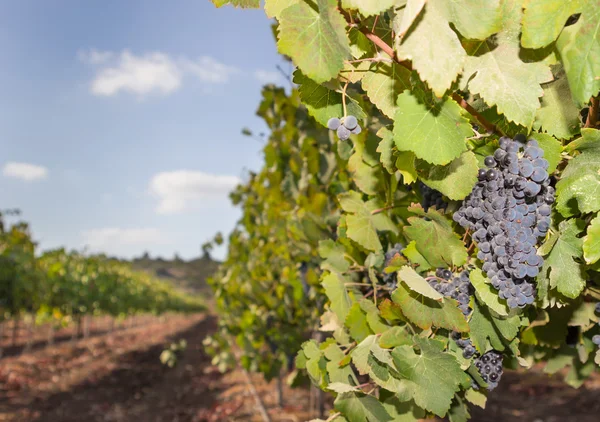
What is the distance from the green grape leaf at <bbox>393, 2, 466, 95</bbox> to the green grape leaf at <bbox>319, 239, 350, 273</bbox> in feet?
5.00

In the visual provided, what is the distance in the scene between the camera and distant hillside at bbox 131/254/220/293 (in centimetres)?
12826

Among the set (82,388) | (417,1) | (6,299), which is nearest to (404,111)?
(417,1)

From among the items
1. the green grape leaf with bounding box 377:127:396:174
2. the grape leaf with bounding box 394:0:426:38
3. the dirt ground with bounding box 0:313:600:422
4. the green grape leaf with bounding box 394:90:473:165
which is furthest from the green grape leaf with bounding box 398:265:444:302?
the dirt ground with bounding box 0:313:600:422

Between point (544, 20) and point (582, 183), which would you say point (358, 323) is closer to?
point (582, 183)

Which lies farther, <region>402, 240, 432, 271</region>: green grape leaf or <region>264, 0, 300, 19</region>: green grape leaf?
<region>402, 240, 432, 271</region>: green grape leaf

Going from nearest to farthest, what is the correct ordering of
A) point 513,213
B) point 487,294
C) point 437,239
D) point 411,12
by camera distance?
point 411,12, point 513,213, point 487,294, point 437,239

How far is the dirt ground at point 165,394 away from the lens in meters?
8.93

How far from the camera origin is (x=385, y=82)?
56.0 inches

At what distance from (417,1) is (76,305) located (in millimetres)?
23665

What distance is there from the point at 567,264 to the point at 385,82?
2.52 ft

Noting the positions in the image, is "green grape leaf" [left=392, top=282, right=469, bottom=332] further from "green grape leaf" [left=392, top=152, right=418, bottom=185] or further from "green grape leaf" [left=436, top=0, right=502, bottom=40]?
"green grape leaf" [left=436, top=0, right=502, bottom=40]

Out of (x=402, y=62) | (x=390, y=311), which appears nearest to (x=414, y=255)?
(x=390, y=311)

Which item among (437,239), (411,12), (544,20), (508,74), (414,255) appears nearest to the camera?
(411,12)

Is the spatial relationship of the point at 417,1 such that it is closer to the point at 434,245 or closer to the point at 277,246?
the point at 434,245
